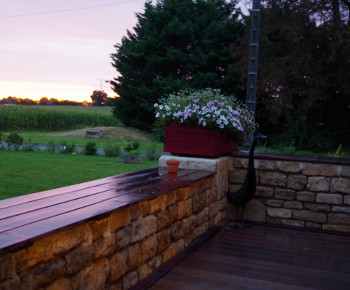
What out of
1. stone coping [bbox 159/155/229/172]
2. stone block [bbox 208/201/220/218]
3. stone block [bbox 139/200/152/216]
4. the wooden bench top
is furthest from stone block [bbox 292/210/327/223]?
stone block [bbox 139/200/152/216]

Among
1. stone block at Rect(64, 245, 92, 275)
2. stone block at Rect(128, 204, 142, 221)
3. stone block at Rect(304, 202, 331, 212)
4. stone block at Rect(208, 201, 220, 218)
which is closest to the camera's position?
stone block at Rect(64, 245, 92, 275)

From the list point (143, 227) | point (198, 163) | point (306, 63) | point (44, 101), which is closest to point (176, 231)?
point (143, 227)

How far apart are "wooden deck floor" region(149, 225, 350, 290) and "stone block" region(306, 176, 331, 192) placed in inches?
19.2

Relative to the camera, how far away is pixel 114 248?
2.13 metres

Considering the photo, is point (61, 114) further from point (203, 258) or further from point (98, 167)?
point (203, 258)

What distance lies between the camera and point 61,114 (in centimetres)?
2566

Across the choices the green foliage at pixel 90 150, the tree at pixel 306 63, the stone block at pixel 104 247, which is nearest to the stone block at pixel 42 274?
the stone block at pixel 104 247

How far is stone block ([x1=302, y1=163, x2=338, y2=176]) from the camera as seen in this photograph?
4148 millimetres

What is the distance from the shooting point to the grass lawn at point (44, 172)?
6.24 metres

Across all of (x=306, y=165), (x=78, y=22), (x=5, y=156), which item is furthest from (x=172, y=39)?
(x=306, y=165)

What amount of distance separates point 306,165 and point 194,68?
669 inches

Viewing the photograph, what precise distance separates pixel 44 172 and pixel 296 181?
540 centimetres

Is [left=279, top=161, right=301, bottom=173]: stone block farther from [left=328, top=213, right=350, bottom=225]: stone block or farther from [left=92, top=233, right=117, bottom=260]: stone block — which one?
[left=92, top=233, right=117, bottom=260]: stone block

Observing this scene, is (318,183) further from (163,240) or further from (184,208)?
(163,240)
